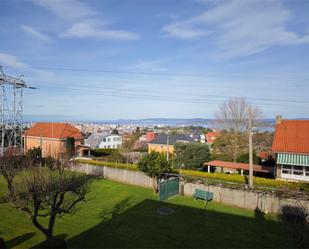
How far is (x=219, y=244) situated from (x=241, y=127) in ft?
97.7

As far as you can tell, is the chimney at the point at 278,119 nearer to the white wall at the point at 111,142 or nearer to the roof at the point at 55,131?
the roof at the point at 55,131

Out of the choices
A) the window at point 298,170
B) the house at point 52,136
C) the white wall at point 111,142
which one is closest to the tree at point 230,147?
the window at point 298,170

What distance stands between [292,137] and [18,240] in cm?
2521

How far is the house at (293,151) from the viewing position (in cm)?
2627

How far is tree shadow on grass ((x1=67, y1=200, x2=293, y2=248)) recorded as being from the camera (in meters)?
13.8

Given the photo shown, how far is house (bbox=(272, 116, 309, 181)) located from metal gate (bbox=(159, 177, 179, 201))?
1072cm

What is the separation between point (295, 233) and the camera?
9289 mm

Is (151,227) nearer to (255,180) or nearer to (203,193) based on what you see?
(203,193)

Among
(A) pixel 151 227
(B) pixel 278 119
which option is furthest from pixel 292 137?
(A) pixel 151 227

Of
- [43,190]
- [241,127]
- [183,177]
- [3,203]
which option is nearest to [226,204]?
[183,177]

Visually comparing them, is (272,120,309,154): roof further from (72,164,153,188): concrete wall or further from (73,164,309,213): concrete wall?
(72,164,153,188): concrete wall

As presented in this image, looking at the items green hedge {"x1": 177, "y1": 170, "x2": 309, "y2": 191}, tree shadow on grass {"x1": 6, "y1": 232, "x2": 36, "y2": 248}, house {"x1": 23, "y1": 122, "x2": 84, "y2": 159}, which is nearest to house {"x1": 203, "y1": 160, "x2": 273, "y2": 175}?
green hedge {"x1": 177, "y1": 170, "x2": 309, "y2": 191}

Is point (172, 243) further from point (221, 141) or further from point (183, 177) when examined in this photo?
point (221, 141)

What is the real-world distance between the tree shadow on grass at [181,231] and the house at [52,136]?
102ft
